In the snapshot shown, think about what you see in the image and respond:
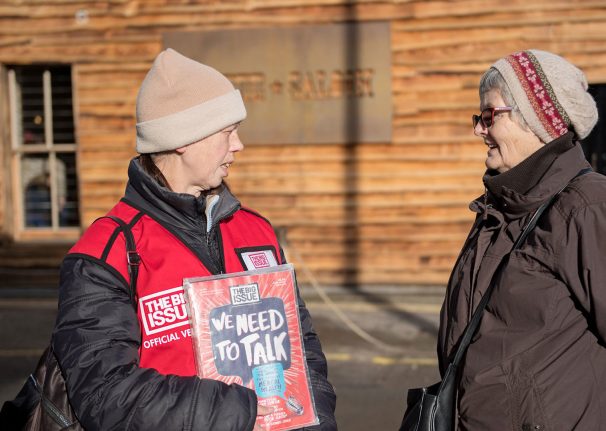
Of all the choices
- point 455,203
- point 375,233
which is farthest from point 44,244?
point 455,203

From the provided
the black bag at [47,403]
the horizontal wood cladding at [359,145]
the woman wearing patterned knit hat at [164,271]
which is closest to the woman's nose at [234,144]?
the woman wearing patterned knit hat at [164,271]

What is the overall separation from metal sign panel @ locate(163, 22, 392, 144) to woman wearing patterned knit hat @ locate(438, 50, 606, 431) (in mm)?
→ 6590

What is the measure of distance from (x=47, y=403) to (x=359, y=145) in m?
7.36

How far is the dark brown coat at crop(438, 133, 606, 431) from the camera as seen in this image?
2.04 m

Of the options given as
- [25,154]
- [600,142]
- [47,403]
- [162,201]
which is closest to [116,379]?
[47,403]

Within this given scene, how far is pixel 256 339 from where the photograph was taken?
2.01 meters

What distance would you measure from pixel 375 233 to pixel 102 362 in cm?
744

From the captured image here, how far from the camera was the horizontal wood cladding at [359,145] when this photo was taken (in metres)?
8.68

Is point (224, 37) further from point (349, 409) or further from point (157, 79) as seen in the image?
point (157, 79)

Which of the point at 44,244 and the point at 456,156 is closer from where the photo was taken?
the point at 456,156

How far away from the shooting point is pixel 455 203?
893 cm

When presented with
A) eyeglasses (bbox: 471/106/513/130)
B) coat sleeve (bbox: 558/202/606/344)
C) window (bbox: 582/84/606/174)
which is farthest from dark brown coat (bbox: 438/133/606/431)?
window (bbox: 582/84/606/174)

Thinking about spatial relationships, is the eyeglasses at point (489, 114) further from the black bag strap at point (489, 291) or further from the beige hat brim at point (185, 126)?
the beige hat brim at point (185, 126)

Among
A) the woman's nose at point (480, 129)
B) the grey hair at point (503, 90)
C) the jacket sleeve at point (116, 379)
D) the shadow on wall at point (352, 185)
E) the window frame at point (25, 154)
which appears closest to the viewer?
the jacket sleeve at point (116, 379)
